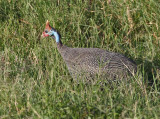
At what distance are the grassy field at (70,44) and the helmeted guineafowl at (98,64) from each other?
0.34ft

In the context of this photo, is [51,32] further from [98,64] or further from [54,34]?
[98,64]

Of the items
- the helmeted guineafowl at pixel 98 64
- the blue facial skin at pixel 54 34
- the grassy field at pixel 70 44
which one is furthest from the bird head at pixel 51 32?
the helmeted guineafowl at pixel 98 64

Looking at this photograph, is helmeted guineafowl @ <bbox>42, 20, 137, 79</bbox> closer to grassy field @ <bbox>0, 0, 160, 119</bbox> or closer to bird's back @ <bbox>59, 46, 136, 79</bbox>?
bird's back @ <bbox>59, 46, 136, 79</bbox>

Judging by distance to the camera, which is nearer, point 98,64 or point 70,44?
point 98,64

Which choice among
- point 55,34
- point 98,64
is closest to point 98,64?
point 98,64

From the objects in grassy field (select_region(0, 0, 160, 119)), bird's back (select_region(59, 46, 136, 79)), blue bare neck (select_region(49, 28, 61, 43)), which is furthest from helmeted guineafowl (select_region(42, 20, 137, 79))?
blue bare neck (select_region(49, 28, 61, 43))

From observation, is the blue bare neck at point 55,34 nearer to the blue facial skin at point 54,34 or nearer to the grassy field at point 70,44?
the blue facial skin at point 54,34

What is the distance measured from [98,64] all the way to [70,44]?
98 centimetres

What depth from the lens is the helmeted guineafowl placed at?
4035 mm

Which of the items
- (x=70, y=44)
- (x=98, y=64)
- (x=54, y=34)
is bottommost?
(x=98, y=64)

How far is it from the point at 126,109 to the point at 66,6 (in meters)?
2.57

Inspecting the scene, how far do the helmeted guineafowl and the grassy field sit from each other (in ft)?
0.34

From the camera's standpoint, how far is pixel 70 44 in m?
5.01

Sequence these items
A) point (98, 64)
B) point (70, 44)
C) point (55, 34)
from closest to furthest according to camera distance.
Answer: point (98, 64)
point (55, 34)
point (70, 44)
